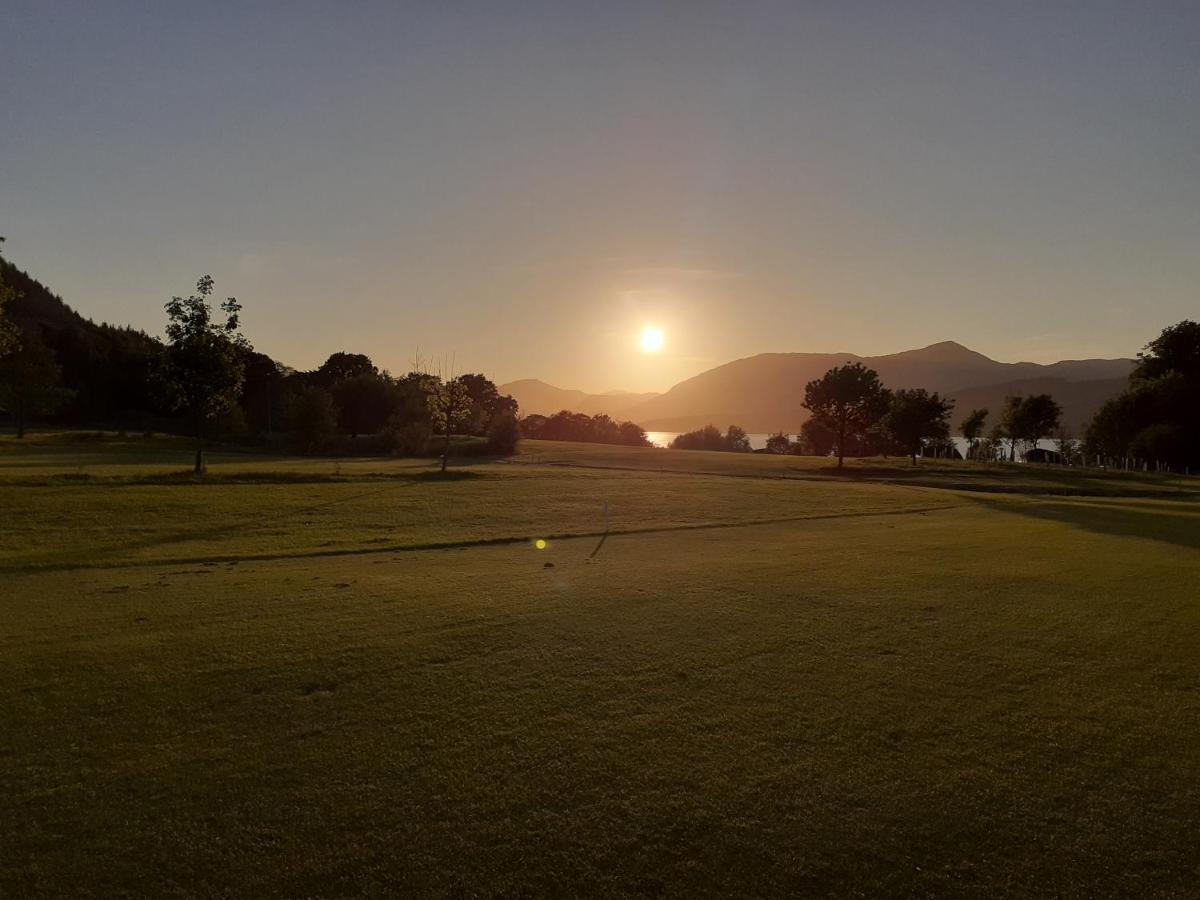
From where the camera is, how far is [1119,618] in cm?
1155

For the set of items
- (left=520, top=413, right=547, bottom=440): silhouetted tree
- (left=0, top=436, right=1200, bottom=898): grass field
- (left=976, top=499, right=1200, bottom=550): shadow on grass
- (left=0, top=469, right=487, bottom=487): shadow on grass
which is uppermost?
(left=520, top=413, right=547, bottom=440): silhouetted tree

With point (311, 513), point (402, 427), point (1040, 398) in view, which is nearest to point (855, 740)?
point (311, 513)

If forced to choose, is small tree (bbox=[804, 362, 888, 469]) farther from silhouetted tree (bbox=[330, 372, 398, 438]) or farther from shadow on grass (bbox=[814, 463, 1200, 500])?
silhouetted tree (bbox=[330, 372, 398, 438])

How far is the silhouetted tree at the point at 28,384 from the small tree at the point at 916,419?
102866mm

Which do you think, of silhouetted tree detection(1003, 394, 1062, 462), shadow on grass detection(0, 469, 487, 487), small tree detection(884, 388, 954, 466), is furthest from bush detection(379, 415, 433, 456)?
silhouetted tree detection(1003, 394, 1062, 462)

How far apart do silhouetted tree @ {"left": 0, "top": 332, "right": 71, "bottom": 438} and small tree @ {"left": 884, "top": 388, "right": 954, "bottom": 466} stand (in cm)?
10287

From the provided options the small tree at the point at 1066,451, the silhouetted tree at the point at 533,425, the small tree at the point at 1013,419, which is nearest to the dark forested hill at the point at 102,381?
the silhouetted tree at the point at 533,425

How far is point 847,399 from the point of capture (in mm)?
73250

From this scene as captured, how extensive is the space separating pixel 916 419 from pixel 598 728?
294 feet

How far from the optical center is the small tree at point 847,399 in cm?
7275

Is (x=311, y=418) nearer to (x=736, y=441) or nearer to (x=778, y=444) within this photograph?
(x=736, y=441)

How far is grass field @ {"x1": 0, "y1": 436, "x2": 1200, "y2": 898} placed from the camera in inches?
198

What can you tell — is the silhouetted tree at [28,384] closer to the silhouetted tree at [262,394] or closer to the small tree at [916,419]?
the silhouetted tree at [262,394]

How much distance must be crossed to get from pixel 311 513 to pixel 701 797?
23.6m
